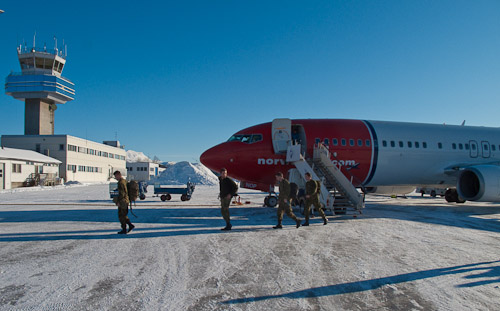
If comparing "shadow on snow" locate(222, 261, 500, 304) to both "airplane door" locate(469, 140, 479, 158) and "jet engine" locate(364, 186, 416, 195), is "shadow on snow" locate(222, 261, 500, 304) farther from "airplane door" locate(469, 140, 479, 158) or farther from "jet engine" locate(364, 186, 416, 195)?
"airplane door" locate(469, 140, 479, 158)

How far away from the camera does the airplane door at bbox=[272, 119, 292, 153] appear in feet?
47.0

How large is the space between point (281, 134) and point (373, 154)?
4501 millimetres

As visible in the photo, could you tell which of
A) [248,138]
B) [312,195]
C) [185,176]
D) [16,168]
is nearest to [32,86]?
[16,168]

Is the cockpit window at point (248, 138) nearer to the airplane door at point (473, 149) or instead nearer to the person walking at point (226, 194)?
the person walking at point (226, 194)

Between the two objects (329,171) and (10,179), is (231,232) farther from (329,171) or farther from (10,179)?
(10,179)

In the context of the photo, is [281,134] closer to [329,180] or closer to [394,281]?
[329,180]

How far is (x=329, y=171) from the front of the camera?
12.9 meters

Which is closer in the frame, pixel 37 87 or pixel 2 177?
pixel 2 177

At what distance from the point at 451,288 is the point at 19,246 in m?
8.38

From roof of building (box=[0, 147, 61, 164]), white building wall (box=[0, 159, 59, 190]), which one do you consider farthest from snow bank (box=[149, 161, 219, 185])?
white building wall (box=[0, 159, 59, 190])

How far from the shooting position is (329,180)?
13.0m

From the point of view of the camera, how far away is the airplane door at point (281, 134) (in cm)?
1432

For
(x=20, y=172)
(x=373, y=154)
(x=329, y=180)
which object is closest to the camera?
(x=329, y=180)

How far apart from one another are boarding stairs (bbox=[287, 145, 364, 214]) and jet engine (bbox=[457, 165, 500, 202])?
217 inches
